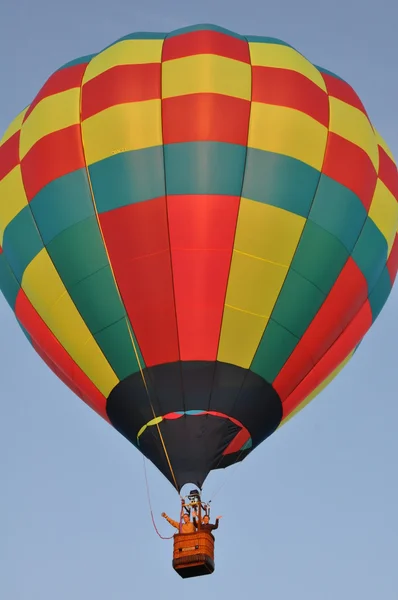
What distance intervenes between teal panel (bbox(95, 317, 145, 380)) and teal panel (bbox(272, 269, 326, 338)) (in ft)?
4.64

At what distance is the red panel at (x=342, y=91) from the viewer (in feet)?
47.5

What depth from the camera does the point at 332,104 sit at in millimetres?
14242

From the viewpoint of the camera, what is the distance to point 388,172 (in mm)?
14766

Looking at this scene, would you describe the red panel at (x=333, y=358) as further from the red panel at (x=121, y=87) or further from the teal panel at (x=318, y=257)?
the red panel at (x=121, y=87)

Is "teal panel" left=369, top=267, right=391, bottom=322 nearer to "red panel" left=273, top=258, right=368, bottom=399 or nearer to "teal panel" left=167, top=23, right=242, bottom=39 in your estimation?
"red panel" left=273, top=258, right=368, bottom=399

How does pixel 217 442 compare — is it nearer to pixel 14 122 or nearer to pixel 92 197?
pixel 92 197

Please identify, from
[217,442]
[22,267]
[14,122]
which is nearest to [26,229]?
[22,267]

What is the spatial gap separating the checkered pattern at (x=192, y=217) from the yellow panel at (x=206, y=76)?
14 millimetres

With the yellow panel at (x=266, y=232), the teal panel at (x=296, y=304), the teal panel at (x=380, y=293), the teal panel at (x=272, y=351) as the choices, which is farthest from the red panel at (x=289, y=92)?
the teal panel at (x=272, y=351)

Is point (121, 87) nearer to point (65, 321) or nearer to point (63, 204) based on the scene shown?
point (63, 204)

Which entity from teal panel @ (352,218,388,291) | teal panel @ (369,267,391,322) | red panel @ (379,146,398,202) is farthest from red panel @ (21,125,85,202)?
teal panel @ (369,267,391,322)

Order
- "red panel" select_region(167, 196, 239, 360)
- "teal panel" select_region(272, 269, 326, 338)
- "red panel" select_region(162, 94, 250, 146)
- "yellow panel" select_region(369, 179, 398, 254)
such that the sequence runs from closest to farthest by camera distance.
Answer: "red panel" select_region(167, 196, 239, 360)
"teal panel" select_region(272, 269, 326, 338)
"red panel" select_region(162, 94, 250, 146)
"yellow panel" select_region(369, 179, 398, 254)

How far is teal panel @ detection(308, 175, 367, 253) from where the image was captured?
13578 mm

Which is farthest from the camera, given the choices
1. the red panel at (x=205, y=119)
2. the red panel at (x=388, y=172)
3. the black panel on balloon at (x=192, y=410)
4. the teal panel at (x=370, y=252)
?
the red panel at (x=388, y=172)
